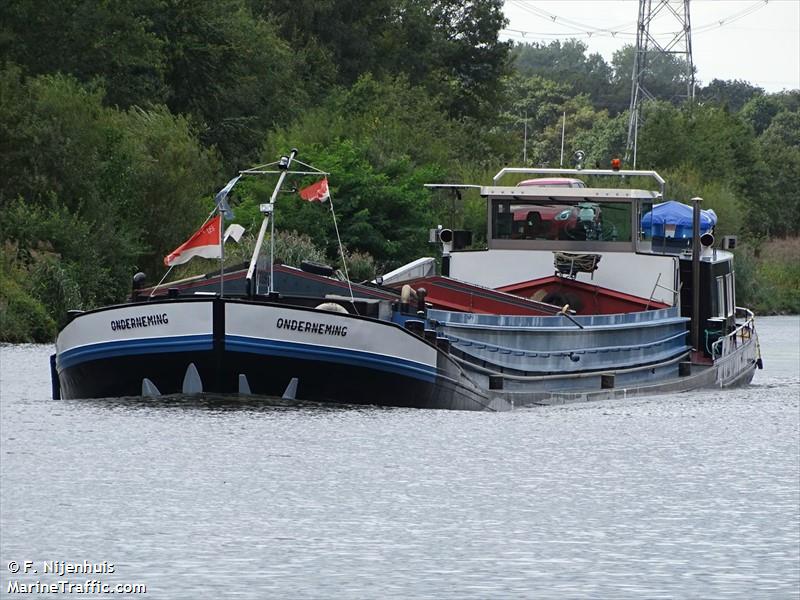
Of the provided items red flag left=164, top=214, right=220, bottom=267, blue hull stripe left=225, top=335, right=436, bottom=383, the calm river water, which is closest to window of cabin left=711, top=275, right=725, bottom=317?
the calm river water

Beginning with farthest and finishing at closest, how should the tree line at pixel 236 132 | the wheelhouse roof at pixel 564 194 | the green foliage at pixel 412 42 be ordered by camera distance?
1. the green foliage at pixel 412 42
2. the tree line at pixel 236 132
3. the wheelhouse roof at pixel 564 194

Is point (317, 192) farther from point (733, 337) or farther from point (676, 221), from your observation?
point (733, 337)

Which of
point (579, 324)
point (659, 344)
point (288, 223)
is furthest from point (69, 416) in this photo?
point (288, 223)

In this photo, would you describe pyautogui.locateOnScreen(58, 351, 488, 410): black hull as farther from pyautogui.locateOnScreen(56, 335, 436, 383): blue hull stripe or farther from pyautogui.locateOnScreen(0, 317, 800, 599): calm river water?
pyautogui.locateOnScreen(0, 317, 800, 599): calm river water

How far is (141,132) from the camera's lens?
2151 inches

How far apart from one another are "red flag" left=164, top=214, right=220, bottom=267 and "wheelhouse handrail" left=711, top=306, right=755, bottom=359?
11.9 metres

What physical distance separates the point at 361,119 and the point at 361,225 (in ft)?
40.3

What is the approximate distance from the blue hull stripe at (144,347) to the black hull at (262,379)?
0.26 feet

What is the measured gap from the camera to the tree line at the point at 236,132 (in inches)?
1983

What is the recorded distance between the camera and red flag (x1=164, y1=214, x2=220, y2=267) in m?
24.8

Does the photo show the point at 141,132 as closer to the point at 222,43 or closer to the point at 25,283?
the point at 25,283

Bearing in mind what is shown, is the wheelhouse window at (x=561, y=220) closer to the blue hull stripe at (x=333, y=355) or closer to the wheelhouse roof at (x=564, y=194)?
the wheelhouse roof at (x=564, y=194)

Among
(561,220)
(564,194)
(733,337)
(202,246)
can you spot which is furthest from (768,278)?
(202,246)

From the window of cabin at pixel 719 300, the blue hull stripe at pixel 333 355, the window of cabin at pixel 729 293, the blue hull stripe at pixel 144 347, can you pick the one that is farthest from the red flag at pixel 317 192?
the window of cabin at pixel 729 293
